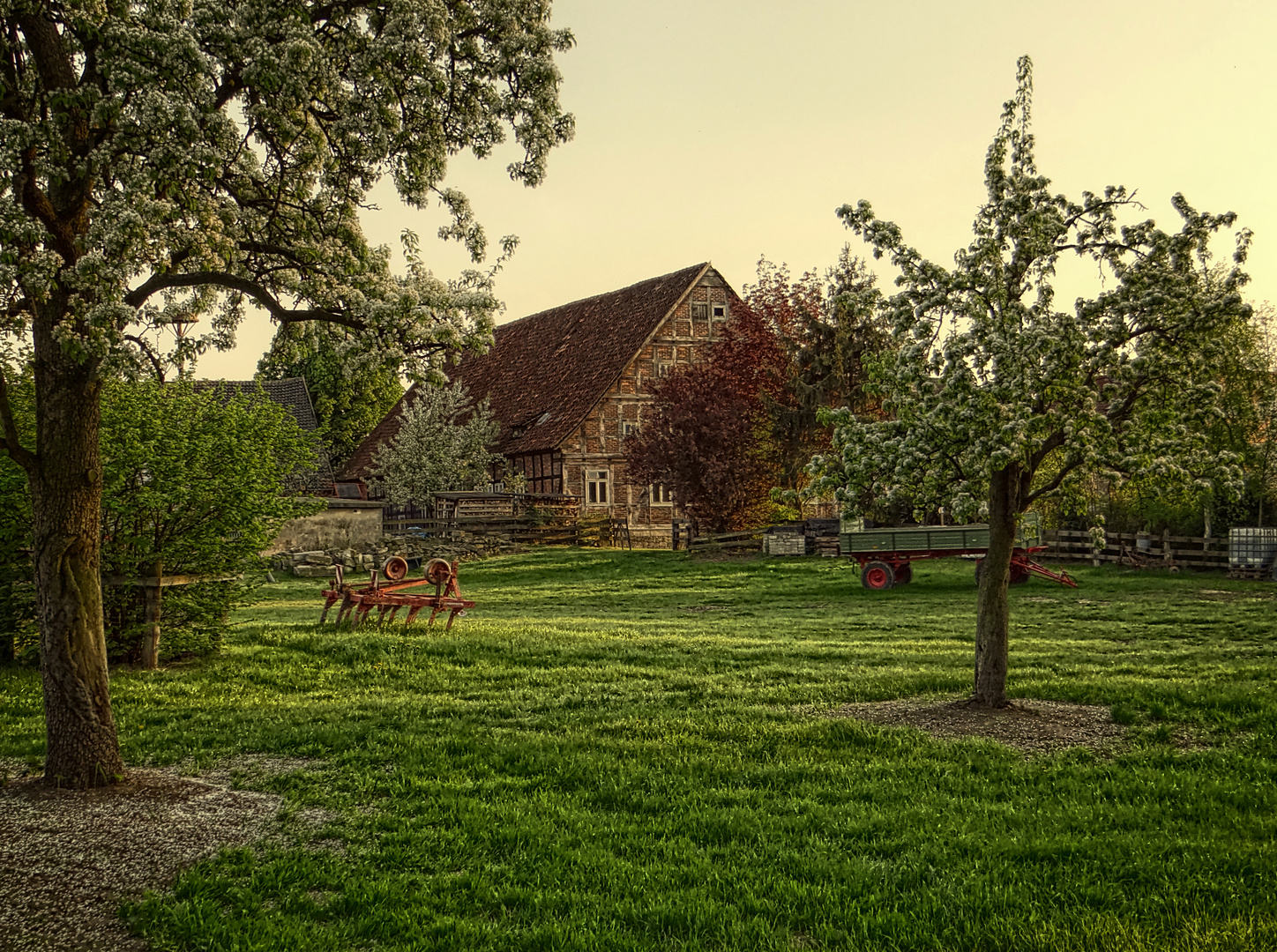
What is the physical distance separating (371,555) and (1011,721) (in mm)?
27284

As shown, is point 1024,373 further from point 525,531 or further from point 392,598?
point 525,531

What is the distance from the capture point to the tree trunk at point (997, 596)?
969cm

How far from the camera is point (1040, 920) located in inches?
205

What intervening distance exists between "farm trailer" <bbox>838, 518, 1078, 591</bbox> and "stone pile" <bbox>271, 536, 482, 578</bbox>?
1218 cm

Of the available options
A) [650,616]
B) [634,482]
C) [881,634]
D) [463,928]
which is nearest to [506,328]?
[634,482]

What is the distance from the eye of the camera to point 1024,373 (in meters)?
8.71

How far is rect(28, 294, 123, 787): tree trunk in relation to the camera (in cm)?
714

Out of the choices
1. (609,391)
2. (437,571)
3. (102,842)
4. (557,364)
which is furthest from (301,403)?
(102,842)

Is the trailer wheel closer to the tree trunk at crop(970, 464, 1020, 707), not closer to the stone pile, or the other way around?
the stone pile

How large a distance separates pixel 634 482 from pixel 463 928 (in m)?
33.7

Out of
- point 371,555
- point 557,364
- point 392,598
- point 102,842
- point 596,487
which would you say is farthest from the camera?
point 557,364

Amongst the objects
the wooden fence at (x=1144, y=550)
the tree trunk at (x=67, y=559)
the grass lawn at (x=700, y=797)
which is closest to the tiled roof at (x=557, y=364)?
the wooden fence at (x=1144, y=550)

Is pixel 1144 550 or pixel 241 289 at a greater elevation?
pixel 241 289

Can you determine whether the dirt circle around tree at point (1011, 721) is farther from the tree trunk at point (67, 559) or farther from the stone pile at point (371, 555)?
the stone pile at point (371, 555)
